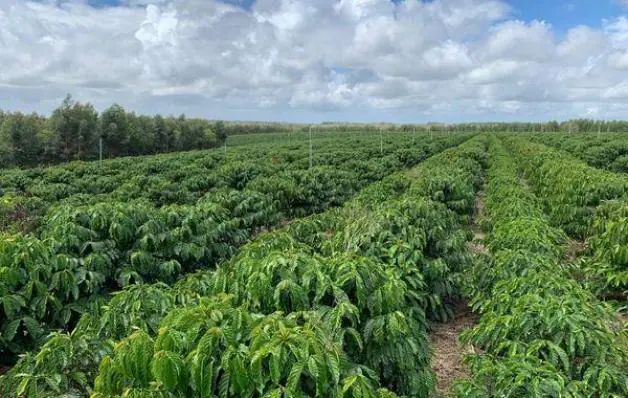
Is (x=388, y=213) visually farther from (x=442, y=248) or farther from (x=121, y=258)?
(x=121, y=258)

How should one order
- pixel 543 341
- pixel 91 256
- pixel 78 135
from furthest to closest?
pixel 78 135 → pixel 91 256 → pixel 543 341

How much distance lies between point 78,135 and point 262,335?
45.6m

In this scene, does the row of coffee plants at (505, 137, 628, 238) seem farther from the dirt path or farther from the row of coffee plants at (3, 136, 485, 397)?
the row of coffee plants at (3, 136, 485, 397)

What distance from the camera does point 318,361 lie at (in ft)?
9.11

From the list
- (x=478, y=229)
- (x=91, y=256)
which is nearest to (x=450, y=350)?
(x=91, y=256)

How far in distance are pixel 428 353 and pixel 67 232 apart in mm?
4193

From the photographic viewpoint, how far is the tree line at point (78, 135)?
130 ft

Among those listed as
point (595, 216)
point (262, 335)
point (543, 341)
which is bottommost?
point (543, 341)

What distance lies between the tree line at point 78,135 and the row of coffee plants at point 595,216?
33616 mm

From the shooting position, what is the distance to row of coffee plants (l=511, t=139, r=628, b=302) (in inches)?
282

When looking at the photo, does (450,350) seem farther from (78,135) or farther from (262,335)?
(78,135)

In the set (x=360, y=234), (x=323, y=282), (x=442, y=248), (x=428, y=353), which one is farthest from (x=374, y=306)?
(x=442, y=248)

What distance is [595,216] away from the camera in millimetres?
9047

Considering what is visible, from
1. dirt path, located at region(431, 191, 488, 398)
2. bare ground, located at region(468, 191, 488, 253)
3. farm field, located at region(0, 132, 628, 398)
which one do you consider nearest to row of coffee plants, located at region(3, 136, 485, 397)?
farm field, located at region(0, 132, 628, 398)
